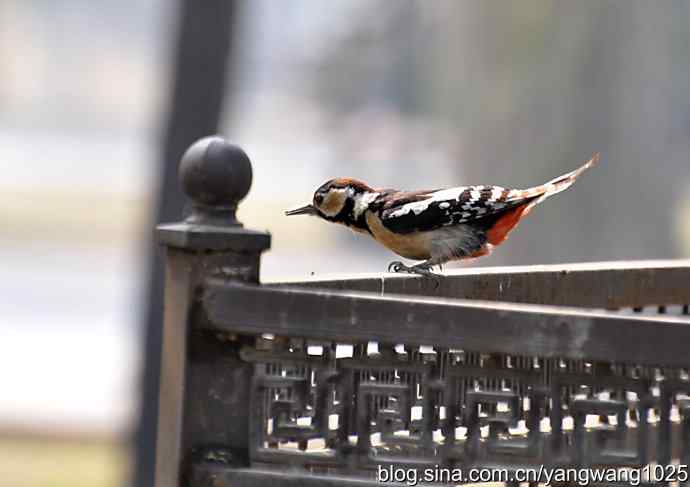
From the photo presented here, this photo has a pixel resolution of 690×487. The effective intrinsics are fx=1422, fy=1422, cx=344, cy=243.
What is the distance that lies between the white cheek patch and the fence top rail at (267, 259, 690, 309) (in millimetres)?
583

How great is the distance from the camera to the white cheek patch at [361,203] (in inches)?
183

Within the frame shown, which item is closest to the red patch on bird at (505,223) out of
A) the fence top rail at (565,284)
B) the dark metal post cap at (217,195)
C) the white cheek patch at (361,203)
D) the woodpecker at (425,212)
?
the woodpecker at (425,212)

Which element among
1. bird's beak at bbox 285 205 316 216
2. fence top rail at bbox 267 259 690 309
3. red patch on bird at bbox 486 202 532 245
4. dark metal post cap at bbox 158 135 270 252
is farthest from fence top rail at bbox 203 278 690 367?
red patch on bird at bbox 486 202 532 245

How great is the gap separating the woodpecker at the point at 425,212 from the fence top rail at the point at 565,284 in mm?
437

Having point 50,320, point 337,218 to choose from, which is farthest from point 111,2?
point 337,218

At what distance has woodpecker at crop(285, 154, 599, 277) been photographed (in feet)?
15.0

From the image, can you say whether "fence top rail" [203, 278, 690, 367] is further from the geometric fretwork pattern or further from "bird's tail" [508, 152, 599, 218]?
"bird's tail" [508, 152, 599, 218]

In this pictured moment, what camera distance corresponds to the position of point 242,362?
121 inches

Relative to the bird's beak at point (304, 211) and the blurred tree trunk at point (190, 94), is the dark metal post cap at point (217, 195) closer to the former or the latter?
the bird's beak at point (304, 211)

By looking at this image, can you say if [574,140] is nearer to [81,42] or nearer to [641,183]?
[641,183]

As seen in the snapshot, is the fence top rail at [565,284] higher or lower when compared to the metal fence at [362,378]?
higher

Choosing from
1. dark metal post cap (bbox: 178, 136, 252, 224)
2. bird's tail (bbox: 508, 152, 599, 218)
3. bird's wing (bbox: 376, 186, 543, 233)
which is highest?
bird's tail (bbox: 508, 152, 599, 218)

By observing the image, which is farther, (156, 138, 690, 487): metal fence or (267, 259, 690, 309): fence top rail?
(267, 259, 690, 309): fence top rail

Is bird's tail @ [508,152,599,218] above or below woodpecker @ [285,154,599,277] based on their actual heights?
above
